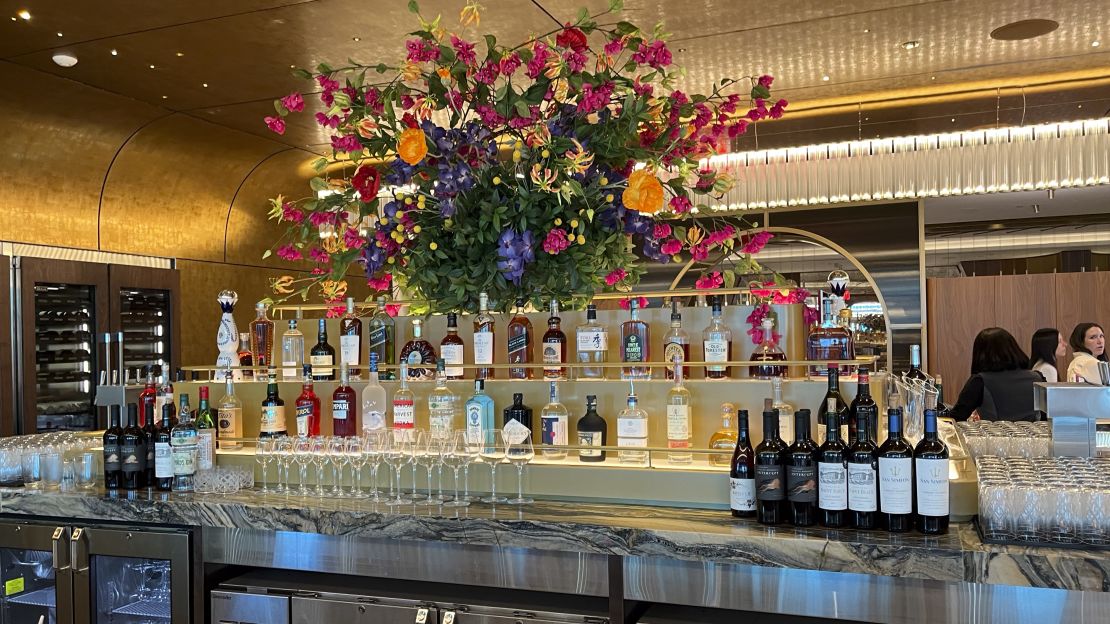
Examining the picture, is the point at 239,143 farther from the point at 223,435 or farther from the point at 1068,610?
the point at 1068,610

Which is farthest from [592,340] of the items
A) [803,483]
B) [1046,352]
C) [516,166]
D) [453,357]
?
[1046,352]

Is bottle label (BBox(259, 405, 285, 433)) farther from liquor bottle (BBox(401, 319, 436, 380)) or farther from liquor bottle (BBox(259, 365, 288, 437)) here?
liquor bottle (BBox(401, 319, 436, 380))

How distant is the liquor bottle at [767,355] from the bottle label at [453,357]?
2.94 ft

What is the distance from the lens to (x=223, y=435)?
284 centimetres

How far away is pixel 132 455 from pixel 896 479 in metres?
2.27

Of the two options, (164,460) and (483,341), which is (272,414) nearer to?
(164,460)

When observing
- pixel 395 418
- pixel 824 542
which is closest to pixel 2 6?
pixel 395 418

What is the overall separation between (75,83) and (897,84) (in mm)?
5078

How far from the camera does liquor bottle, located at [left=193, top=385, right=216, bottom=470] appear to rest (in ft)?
8.73

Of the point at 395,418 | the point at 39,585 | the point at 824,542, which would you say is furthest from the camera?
the point at 39,585

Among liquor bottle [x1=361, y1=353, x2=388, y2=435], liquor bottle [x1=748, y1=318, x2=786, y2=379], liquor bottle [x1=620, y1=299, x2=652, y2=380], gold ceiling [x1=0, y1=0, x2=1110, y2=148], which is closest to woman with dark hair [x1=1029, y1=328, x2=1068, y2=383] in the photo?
gold ceiling [x1=0, y1=0, x2=1110, y2=148]

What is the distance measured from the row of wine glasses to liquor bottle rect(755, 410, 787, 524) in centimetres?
64

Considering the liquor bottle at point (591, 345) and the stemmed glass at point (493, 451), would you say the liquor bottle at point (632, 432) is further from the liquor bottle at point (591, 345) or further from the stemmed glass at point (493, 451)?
the stemmed glass at point (493, 451)

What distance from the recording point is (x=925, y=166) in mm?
5969
